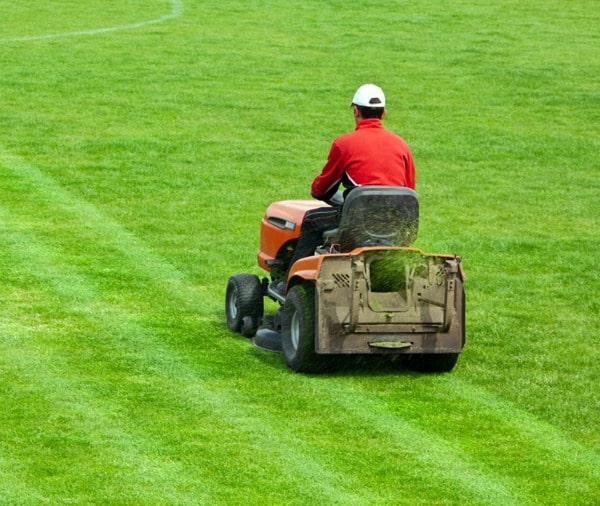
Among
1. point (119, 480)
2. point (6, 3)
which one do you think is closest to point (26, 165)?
point (119, 480)

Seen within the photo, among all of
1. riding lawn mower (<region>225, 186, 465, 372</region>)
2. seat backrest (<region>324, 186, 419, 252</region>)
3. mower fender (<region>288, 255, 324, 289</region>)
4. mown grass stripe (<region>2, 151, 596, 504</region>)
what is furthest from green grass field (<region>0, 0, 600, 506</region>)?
seat backrest (<region>324, 186, 419, 252</region>)

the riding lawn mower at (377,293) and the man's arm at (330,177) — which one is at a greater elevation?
the man's arm at (330,177)

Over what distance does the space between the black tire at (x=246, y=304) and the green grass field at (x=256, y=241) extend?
0.17 m

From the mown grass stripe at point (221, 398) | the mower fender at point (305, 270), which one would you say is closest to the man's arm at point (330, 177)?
the mower fender at point (305, 270)

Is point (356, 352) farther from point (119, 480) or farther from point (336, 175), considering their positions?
point (119, 480)

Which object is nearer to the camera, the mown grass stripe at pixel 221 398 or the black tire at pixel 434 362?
the mown grass stripe at pixel 221 398

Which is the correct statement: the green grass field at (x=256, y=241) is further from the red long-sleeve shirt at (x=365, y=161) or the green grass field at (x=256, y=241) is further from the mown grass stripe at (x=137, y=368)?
the red long-sleeve shirt at (x=365, y=161)

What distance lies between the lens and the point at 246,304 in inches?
497

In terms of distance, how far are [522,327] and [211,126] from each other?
1101cm

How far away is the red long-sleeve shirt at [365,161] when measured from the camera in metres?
11.5

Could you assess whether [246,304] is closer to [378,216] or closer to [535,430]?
[378,216]

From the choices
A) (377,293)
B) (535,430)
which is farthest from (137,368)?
(535,430)

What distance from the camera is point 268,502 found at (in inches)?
344

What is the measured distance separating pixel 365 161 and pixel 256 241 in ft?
18.1
